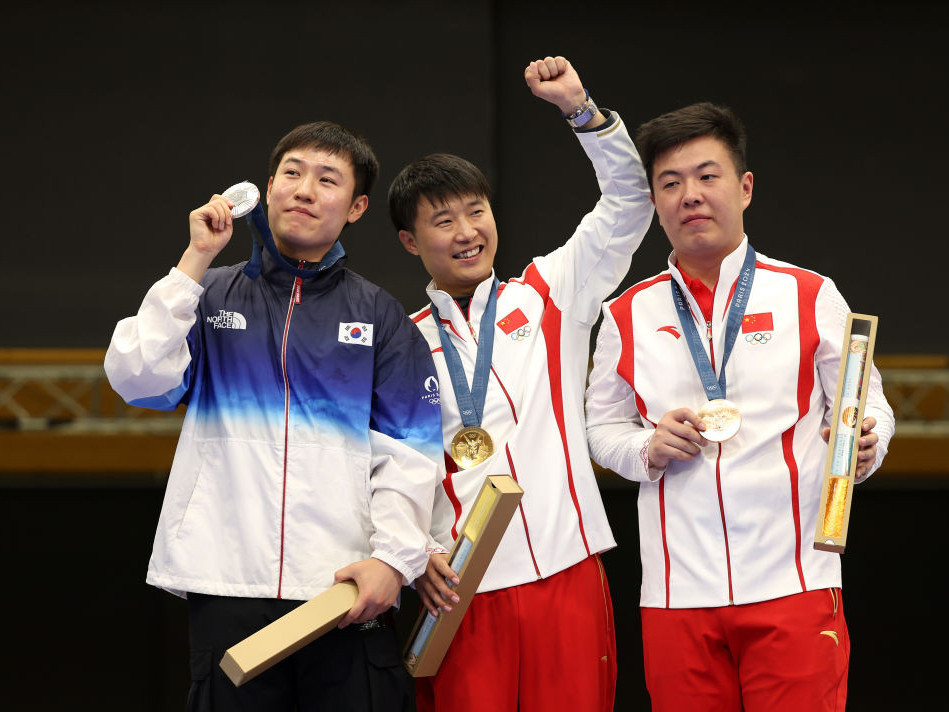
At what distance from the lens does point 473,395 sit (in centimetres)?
212

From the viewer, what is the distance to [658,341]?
204cm

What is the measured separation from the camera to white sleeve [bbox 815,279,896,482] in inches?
74.9

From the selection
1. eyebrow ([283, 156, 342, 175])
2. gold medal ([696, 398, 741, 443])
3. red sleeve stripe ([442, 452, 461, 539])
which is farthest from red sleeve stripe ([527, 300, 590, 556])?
eyebrow ([283, 156, 342, 175])

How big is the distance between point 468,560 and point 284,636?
373 millimetres

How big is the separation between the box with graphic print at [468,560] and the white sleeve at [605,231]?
581 millimetres

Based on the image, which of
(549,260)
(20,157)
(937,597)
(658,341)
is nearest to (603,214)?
(549,260)

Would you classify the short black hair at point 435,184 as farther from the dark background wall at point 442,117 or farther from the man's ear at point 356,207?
the dark background wall at point 442,117

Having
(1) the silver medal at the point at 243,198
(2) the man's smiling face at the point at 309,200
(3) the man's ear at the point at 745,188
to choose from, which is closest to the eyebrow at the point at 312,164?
(2) the man's smiling face at the point at 309,200

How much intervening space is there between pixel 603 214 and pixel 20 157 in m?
5.96

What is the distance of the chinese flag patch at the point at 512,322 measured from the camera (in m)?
2.20

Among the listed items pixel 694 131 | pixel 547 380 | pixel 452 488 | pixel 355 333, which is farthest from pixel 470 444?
pixel 694 131

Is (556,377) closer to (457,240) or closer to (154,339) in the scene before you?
(457,240)

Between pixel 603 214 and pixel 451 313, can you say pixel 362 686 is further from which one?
pixel 603 214

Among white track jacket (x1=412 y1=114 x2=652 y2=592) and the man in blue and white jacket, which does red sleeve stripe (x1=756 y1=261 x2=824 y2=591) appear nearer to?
white track jacket (x1=412 y1=114 x2=652 y2=592)
